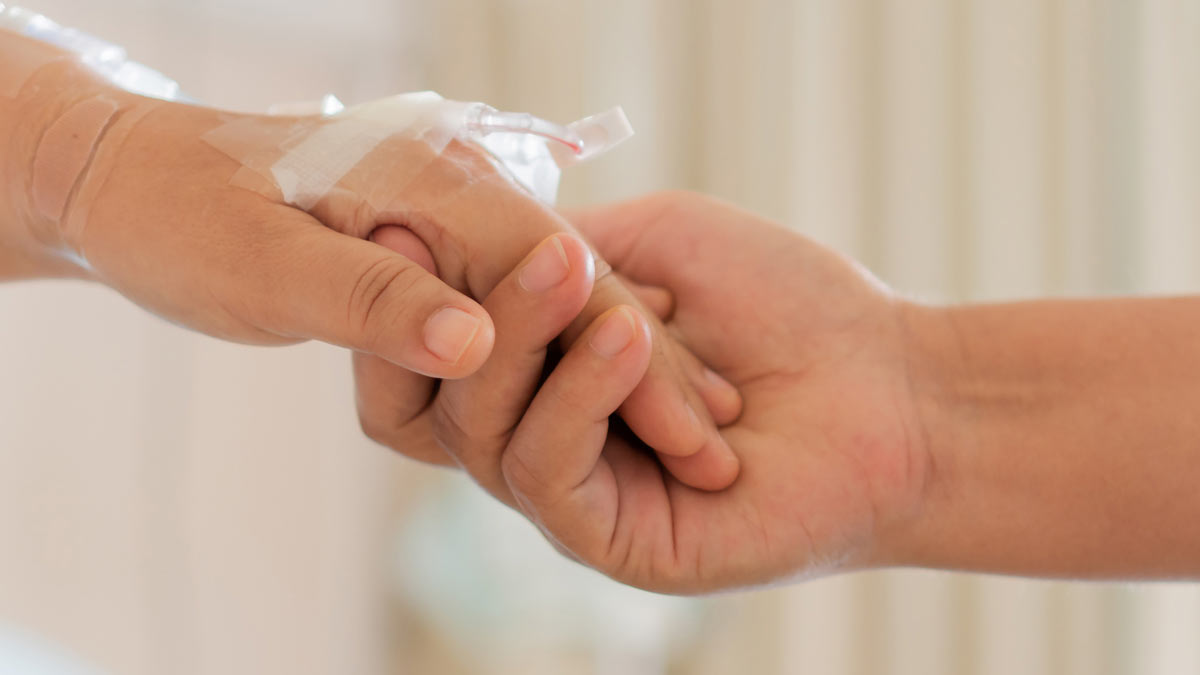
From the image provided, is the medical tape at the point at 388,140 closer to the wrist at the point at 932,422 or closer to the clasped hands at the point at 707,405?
the clasped hands at the point at 707,405

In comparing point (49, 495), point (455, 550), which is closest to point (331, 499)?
point (455, 550)

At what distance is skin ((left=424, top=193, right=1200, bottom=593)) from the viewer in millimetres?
864

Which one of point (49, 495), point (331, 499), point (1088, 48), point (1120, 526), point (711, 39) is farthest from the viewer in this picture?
point (331, 499)

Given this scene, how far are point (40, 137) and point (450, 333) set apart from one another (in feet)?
1.40

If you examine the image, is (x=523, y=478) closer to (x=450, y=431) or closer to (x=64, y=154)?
(x=450, y=431)

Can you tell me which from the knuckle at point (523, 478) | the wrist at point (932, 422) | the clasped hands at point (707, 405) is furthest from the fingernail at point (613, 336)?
the wrist at point (932, 422)

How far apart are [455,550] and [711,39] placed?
118 cm

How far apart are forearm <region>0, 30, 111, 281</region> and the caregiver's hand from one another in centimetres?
42

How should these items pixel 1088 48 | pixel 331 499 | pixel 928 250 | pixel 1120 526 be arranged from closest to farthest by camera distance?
pixel 1120 526 < pixel 1088 48 < pixel 928 250 < pixel 331 499

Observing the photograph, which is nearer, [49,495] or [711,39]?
[49,495]

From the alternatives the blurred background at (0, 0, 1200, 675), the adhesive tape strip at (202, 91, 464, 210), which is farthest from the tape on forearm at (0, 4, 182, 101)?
the blurred background at (0, 0, 1200, 675)

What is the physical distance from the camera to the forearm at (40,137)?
32.2 inches

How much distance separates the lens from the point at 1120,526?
0.90m

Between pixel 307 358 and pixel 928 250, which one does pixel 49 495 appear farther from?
pixel 928 250
